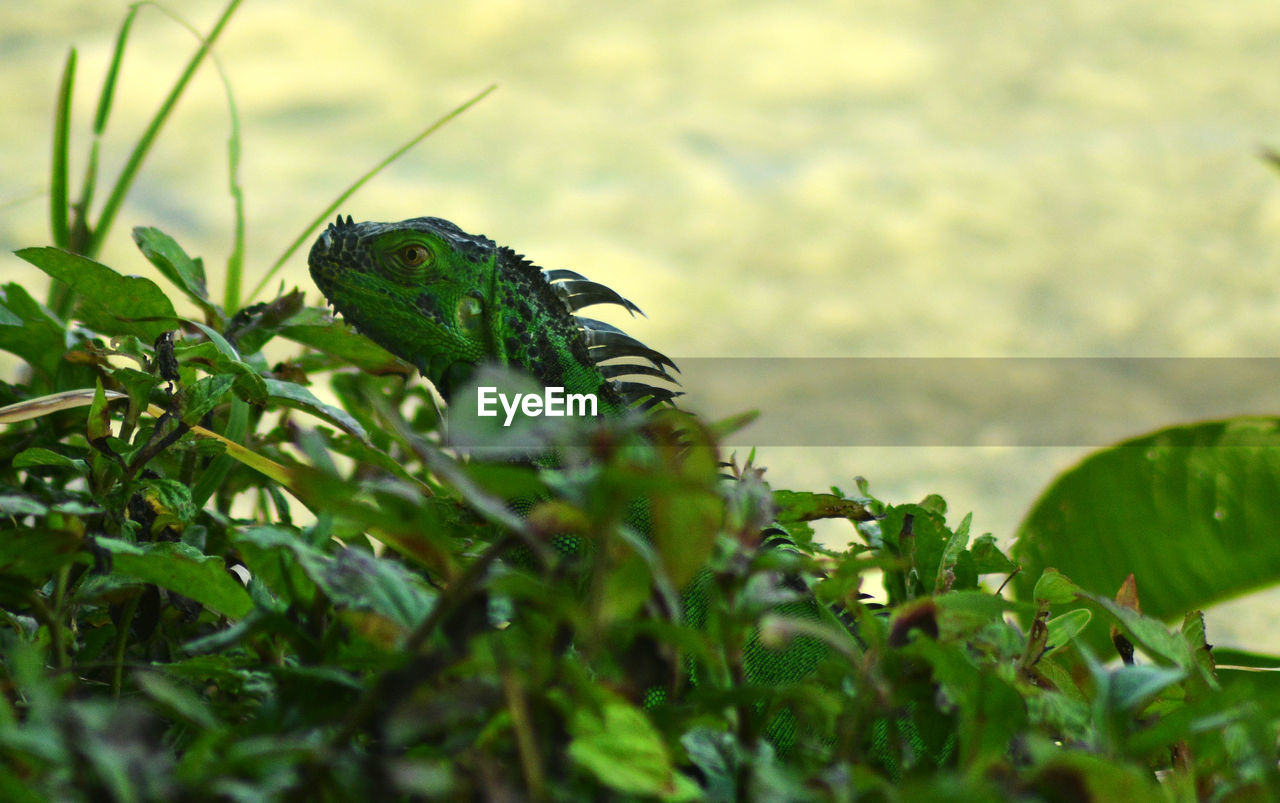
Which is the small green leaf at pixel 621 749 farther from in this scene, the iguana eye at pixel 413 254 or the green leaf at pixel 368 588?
the iguana eye at pixel 413 254

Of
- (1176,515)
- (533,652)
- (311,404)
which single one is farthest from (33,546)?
(1176,515)

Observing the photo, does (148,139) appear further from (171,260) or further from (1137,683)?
(1137,683)

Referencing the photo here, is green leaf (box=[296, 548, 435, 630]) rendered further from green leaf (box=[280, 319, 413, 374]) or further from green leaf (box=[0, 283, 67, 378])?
green leaf (box=[0, 283, 67, 378])

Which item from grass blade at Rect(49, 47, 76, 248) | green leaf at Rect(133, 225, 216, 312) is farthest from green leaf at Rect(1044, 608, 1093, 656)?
grass blade at Rect(49, 47, 76, 248)

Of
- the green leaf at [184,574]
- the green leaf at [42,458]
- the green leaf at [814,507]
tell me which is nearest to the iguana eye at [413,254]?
the green leaf at [42,458]

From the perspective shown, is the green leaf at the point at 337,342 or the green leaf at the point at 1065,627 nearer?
the green leaf at the point at 1065,627

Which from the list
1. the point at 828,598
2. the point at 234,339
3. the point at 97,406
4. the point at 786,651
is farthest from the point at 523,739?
the point at 234,339

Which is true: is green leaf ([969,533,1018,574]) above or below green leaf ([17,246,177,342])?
below
